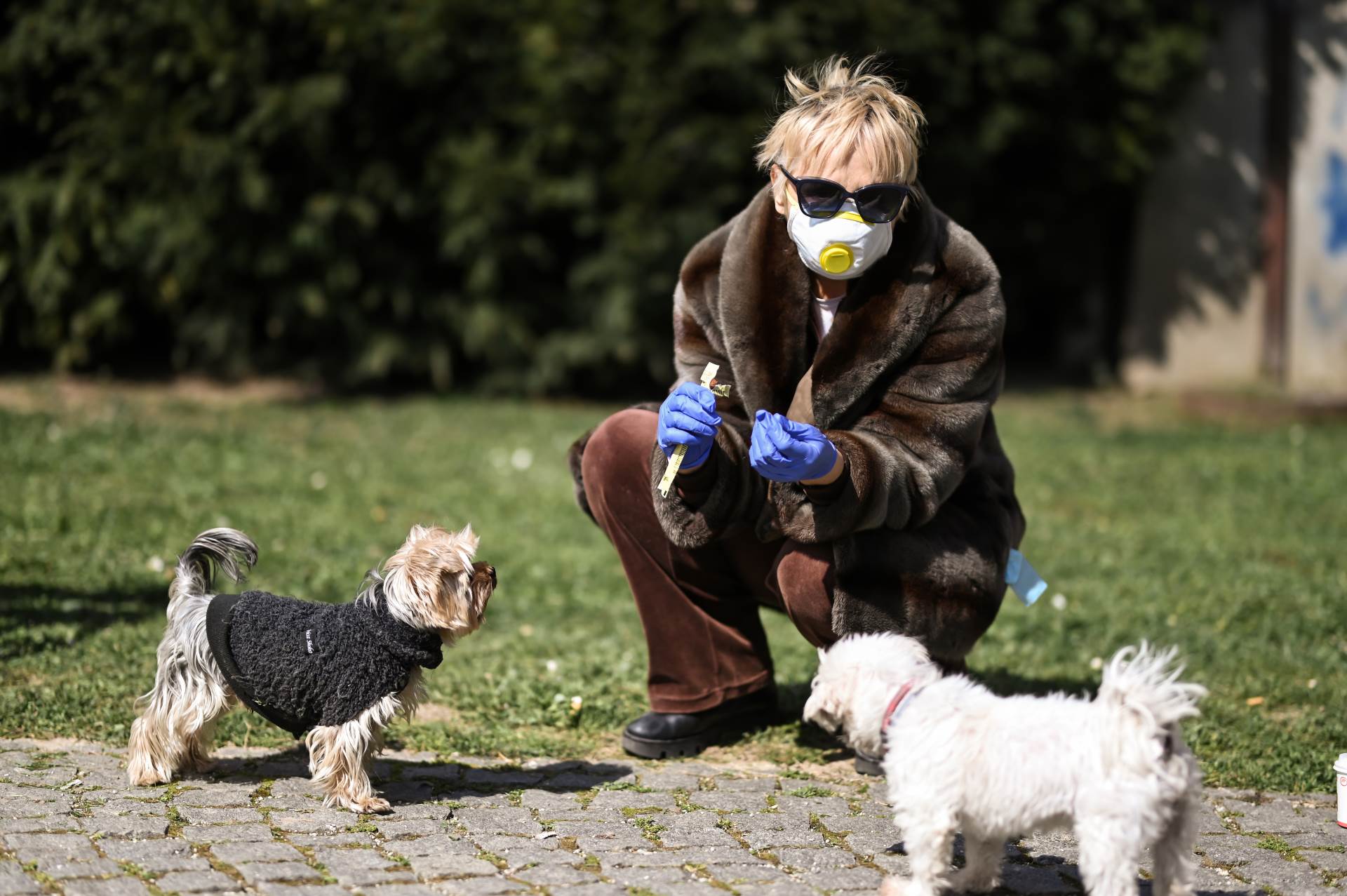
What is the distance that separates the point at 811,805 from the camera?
379cm

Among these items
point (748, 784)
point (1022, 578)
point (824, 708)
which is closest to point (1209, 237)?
point (1022, 578)

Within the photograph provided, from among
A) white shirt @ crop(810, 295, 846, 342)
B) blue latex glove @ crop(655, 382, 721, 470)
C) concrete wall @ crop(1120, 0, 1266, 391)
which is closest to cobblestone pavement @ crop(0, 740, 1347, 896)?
blue latex glove @ crop(655, 382, 721, 470)

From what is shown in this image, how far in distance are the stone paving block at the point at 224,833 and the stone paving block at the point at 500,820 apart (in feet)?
1.60

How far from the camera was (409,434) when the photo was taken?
9.45 meters

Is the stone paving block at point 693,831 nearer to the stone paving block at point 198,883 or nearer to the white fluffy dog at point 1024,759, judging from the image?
the white fluffy dog at point 1024,759

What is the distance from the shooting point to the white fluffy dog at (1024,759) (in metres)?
2.75

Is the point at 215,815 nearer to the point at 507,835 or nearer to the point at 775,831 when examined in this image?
the point at 507,835

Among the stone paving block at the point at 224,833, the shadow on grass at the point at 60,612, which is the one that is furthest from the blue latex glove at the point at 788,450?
the shadow on grass at the point at 60,612

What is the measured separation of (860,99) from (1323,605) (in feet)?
11.8

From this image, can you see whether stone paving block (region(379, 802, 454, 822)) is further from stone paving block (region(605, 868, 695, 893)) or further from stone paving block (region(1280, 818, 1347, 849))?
Result: stone paving block (region(1280, 818, 1347, 849))

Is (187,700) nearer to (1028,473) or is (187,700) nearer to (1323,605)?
(1323,605)

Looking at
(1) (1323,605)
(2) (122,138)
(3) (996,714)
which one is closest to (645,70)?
(2) (122,138)

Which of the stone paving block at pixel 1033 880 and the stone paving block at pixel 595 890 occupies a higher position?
the stone paving block at pixel 1033 880

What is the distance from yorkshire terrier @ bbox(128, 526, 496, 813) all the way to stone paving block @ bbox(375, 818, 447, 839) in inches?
3.0
